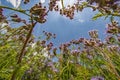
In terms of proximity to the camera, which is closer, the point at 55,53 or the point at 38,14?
the point at 38,14

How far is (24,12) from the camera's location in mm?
1472

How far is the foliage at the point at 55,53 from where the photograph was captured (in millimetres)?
1630

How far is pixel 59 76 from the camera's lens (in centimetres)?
360

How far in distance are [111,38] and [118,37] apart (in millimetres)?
418

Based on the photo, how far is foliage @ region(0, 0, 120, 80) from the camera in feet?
5.35

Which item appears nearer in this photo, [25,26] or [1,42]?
[25,26]

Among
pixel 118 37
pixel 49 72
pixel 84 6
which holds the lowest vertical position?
pixel 49 72

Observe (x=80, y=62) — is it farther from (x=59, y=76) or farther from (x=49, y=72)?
(x=59, y=76)

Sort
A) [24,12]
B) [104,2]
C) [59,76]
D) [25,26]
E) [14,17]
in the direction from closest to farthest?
1. [104,2]
2. [24,12]
3. [25,26]
4. [14,17]
5. [59,76]

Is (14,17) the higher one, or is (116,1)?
(116,1)

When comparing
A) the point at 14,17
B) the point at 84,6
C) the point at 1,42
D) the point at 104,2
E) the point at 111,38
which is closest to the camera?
the point at 104,2

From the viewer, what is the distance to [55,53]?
206 inches

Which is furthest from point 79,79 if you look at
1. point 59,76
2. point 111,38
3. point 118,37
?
point 111,38

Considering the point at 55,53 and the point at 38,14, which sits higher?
the point at 38,14
